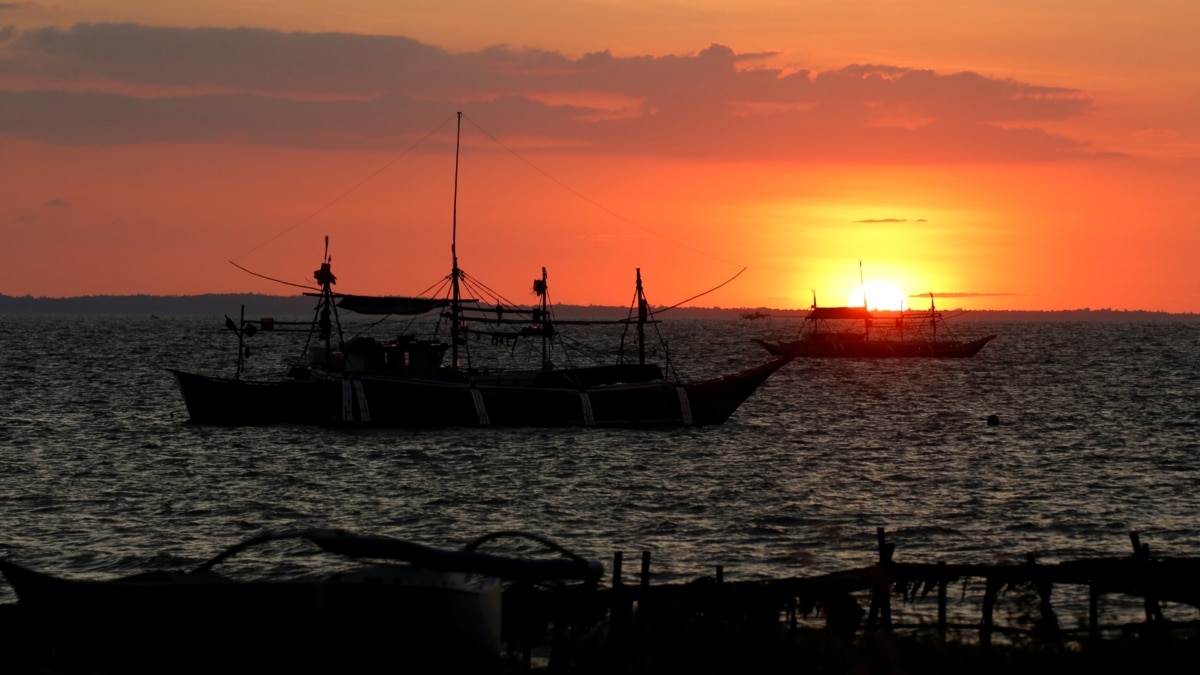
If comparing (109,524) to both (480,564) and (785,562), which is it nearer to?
(785,562)

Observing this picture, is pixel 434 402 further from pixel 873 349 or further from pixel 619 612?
pixel 873 349

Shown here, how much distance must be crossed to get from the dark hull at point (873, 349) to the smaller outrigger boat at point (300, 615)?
14537 centimetres

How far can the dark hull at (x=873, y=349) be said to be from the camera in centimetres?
16350

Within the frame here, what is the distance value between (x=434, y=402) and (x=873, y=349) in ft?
373

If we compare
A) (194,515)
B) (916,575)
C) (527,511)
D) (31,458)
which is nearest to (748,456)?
(527,511)

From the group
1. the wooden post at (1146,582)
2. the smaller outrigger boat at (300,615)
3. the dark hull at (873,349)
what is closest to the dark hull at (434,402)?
the smaller outrigger boat at (300,615)

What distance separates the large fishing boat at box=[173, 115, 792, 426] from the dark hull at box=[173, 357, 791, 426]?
47 mm

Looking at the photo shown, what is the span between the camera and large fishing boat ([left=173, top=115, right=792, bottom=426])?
61406 millimetres

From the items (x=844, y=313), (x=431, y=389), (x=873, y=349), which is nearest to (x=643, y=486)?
(x=431, y=389)

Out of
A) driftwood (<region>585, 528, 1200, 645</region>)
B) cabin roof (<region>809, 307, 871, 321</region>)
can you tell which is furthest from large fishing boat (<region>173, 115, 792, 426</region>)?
cabin roof (<region>809, 307, 871, 321</region>)

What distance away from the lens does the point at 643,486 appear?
45562mm

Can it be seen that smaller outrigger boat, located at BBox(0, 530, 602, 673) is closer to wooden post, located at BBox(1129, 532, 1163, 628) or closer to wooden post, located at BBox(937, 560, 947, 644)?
wooden post, located at BBox(937, 560, 947, 644)

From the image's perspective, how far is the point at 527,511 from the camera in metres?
40.1

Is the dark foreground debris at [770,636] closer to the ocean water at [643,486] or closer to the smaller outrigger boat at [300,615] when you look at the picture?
the smaller outrigger boat at [300,615]
